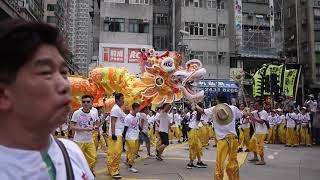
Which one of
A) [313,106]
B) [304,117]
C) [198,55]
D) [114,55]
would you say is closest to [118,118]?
[304,117]

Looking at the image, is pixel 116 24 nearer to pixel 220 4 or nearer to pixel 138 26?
pixel 138 26

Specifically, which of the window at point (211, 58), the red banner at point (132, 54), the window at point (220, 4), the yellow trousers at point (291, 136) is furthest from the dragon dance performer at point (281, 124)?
the window at point (220, 4)

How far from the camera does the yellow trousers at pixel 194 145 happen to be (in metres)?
11.3

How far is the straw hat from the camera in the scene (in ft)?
26.7

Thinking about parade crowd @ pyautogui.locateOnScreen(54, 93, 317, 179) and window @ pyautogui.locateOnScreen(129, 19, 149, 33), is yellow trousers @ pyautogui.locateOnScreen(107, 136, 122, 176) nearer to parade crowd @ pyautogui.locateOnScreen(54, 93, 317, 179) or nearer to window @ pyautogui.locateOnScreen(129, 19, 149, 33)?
parade crowd @ pyautogui.locateOnScreen(54, 93, 317, 179)

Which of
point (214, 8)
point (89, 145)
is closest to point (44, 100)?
point (89, 145)

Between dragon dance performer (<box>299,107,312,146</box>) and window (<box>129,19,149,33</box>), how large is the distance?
2259 cm

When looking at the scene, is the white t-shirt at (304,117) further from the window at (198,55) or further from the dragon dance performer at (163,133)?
the window at (198,55)

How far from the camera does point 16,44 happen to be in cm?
159

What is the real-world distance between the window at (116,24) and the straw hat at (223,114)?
106ft

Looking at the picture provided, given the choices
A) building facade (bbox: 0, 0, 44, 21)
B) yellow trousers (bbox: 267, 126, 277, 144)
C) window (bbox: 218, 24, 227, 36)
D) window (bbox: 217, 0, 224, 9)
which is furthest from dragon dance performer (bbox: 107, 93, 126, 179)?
window (bbox: 217, 0, 224, 9)

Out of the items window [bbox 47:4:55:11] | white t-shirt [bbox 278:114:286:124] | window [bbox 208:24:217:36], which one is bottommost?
white t-shirt [bbox 278:114:286:124]

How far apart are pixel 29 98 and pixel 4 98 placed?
107mm

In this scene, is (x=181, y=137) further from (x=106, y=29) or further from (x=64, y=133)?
(x=106, y=29)
